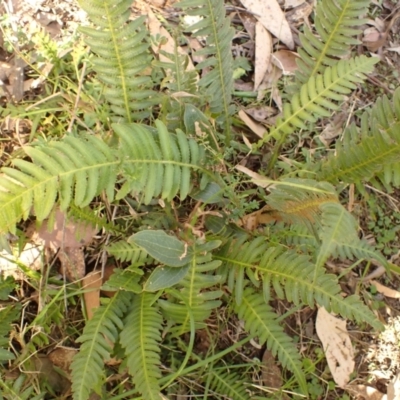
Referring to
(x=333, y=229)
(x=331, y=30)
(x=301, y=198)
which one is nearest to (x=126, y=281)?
Result: (x=301, y=198)

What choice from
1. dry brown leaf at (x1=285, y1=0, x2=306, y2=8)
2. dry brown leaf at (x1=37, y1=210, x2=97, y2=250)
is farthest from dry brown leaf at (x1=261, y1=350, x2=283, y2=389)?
dry brown leaf at (x1=285, y1=0, x2=306, y2=8)

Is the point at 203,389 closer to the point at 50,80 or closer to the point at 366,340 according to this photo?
the point at 366,340

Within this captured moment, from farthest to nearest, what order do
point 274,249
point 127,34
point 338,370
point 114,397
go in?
point 338,370 → point 114,397 → point 274,249 → point 127,34

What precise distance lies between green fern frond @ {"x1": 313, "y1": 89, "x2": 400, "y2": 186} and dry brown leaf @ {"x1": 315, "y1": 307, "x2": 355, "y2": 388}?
609 mm

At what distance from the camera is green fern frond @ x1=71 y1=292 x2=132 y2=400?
1.40m

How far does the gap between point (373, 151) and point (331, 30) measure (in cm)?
40

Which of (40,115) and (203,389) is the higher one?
(40,115)

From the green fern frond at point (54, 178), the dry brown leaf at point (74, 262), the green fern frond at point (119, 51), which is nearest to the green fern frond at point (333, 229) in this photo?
the green fern frond at point (54, 178)

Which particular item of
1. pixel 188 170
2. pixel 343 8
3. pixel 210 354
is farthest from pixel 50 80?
pixel 210 354

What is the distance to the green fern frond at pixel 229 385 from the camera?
168 centimetres

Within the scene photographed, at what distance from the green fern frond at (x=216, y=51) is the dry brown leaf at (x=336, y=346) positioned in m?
0.79

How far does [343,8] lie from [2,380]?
1.44 meters

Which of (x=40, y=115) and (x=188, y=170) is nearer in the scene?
(x=188, y=170)

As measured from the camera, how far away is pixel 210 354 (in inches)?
69.4
